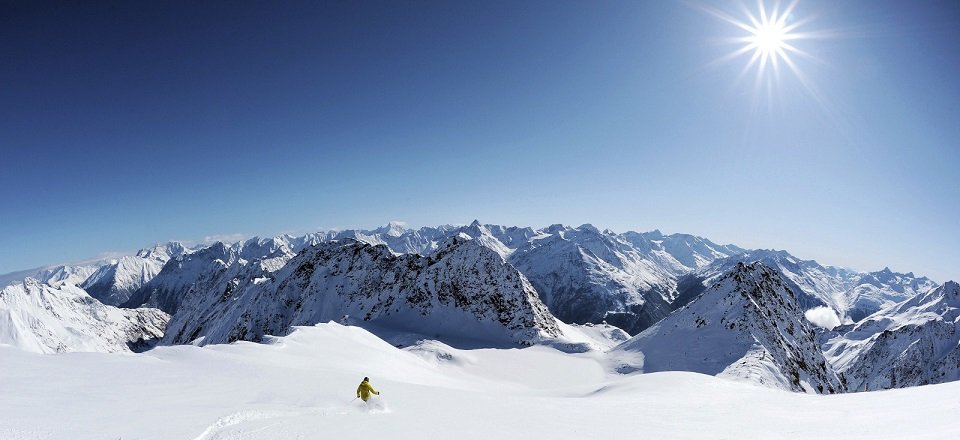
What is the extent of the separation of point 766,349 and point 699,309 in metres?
15.3

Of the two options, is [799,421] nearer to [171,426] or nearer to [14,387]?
[171,426]

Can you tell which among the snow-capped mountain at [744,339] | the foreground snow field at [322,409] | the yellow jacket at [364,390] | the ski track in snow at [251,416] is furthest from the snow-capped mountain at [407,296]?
the ski track in snow at [251,416]

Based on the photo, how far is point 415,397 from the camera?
21031mm

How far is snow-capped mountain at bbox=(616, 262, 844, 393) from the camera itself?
58125 mm

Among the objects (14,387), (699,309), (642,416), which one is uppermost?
(699,309)

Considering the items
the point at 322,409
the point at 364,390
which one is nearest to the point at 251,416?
the point at 322,409

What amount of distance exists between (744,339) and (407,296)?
6828 centimetres

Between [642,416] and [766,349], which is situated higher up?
[766,349]

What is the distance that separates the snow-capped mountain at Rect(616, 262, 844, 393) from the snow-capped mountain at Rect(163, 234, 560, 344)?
89.6 feet

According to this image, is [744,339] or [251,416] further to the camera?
[744,339]

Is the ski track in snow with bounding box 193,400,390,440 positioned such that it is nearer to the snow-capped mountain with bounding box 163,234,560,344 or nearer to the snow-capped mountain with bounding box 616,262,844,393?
the snow-capped mountain with bounding box 616,262,844,393

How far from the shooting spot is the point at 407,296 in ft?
332

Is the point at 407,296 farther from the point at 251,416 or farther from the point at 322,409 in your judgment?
the point at 251,416

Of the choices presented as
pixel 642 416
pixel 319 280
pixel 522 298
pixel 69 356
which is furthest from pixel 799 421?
pixel 319 280
